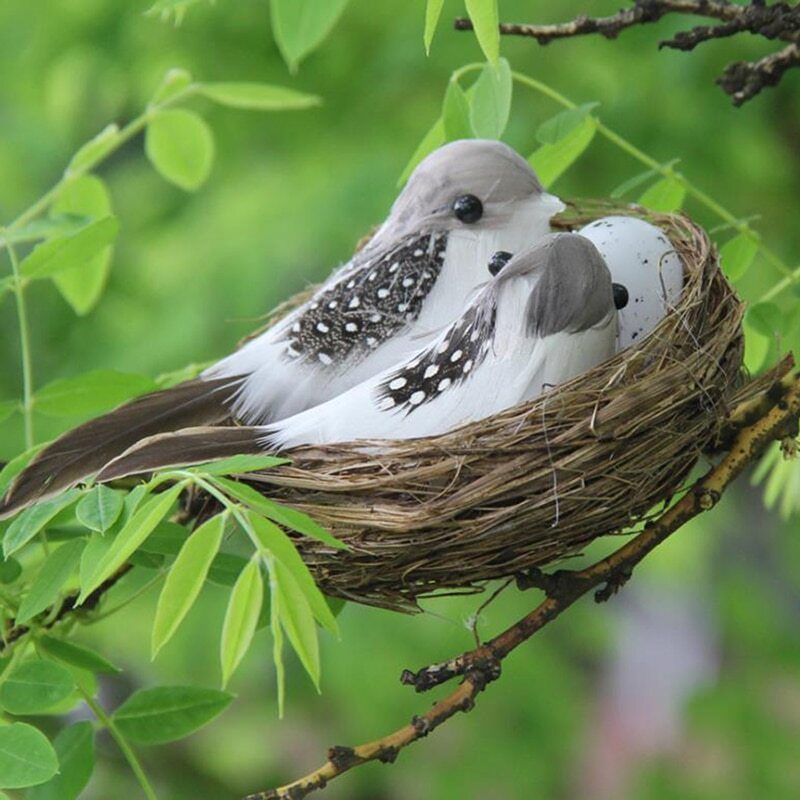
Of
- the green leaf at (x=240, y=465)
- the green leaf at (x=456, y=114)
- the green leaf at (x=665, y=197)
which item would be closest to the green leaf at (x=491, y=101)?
the green leaf at (x=456, y=114)

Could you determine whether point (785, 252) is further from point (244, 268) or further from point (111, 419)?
point (111, 419)

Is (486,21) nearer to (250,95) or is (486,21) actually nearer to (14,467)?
(14,467)

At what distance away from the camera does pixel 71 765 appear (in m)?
1.40

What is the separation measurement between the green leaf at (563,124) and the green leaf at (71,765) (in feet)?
2.63

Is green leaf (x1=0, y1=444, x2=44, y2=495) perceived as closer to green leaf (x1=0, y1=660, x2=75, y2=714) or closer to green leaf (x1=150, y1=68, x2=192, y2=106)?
green leaf (x1=0, y1=660, x2=75, y2=714)

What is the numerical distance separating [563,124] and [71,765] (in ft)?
2.82

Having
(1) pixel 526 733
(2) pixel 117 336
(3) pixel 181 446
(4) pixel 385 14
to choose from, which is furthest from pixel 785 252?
(3) pixel 181 446

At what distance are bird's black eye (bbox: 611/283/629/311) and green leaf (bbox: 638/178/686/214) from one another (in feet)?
0.67

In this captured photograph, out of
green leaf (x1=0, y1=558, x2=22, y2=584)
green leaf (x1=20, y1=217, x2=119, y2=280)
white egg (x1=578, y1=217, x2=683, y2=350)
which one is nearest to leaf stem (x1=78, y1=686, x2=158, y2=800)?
green leaf (x1=0, y1=558, x2=22, y2=584)

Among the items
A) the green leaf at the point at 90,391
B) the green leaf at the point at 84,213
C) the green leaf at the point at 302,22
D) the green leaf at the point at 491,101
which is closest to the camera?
the green leaf at the point at 302,22

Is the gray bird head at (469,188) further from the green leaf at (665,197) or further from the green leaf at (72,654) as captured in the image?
the green leaf at (72,654)

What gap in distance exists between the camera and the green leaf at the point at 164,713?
140 centimetres

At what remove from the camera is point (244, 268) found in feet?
9.36

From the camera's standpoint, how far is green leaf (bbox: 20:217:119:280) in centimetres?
148
